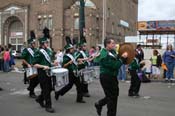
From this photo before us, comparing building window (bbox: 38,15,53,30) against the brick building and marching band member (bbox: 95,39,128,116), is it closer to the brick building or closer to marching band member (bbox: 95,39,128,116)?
the brick building

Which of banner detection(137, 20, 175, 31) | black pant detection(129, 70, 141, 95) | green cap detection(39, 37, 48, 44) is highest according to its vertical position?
banner detection(137, 20, 175, 31)

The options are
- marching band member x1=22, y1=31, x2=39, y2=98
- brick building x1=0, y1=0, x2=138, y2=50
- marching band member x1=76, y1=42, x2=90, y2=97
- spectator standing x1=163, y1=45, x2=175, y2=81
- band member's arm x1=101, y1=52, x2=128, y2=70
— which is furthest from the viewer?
brick building x1=0, y1=0, x2=138, y2=50

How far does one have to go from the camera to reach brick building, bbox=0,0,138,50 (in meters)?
59.1

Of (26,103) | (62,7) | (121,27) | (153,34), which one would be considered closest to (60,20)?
(62,7)

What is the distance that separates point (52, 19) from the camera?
200 feet

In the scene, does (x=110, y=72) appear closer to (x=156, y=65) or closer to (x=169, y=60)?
(x=169, y=60)

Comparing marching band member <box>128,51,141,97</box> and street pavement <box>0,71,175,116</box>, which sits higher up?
marching band member <box>128,51,141,97</box>

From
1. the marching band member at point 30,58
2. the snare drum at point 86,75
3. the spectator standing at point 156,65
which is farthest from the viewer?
the spectator standing at point 156,65

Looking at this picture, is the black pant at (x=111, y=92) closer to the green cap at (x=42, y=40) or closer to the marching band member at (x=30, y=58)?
the green cap at (x=42, y=40)

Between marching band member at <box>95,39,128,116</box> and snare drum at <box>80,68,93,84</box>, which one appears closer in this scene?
marching band member at <box>95,39,128,116</box>

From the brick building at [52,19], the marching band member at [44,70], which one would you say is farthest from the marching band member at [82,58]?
the brick building at [52,19]

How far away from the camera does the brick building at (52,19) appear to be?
59.1 metres

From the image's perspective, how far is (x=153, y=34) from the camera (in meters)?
61.5

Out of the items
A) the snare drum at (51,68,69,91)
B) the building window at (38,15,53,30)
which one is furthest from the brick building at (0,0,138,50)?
the snare drum at (51,68,69,91)
